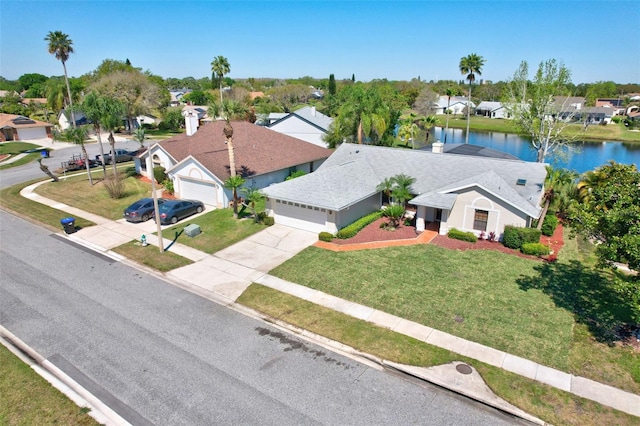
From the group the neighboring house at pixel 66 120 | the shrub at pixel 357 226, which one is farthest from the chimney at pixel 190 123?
the neighboring house at pixel 66 120

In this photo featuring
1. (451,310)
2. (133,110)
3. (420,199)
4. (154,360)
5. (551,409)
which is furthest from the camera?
(133,110)

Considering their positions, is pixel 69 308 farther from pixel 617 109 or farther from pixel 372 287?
pixel 617 109

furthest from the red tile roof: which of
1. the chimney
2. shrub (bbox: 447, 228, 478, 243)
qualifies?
shrub (bbox: 447, 228, 478, 243)

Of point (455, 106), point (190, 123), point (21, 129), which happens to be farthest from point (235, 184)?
point (455, 106)

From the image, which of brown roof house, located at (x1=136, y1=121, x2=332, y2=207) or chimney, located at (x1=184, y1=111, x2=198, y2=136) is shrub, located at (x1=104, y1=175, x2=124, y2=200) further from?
chimney, located at (x1=184, y1=111, x2=198, y2=136)

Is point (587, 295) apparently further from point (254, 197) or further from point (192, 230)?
point (192, 230)

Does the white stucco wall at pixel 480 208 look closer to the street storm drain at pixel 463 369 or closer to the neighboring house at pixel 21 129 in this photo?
the street storm drain at pixel 463 369

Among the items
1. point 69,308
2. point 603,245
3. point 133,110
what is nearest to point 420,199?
point 603,245
